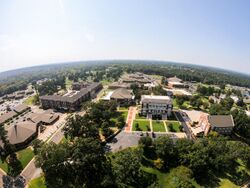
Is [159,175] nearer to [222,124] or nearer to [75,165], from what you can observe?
[75,165]

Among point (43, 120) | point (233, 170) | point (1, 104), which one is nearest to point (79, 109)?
point (43, 120)

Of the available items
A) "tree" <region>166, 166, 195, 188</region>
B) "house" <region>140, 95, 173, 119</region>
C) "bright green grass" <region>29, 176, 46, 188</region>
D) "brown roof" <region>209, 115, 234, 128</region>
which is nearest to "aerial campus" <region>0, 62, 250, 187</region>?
"tree" <region>166, 166, 195, 188</region>

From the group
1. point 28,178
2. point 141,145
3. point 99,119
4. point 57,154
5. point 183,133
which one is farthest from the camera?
point 99,119

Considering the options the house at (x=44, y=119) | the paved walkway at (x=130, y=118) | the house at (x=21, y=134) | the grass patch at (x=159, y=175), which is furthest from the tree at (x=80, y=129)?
the grass patch at (x=159, y=175)

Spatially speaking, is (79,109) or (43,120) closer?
(43,120)

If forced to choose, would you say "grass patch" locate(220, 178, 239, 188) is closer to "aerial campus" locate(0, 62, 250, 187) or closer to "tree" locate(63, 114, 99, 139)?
"aerial campus" locate(0, 62, 250, 187)

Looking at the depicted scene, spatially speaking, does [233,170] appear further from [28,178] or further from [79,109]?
[79,109]
